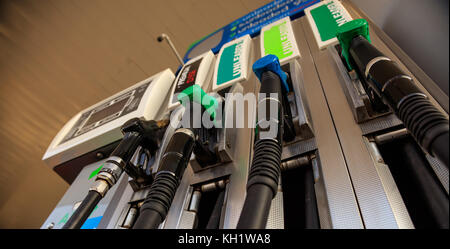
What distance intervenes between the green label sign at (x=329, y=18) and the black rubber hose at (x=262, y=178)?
1.69ft

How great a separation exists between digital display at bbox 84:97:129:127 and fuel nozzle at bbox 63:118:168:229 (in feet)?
1.53

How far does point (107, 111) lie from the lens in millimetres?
1277

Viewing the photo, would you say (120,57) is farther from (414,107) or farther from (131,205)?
(414,107)

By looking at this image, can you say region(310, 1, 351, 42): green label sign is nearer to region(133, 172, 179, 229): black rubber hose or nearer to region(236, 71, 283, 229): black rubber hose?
region(236, 71, 283, 229): black rubber hose

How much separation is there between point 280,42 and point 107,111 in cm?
90

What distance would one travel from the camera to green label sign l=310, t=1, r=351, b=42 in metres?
0.83

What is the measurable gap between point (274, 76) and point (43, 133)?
129 inches

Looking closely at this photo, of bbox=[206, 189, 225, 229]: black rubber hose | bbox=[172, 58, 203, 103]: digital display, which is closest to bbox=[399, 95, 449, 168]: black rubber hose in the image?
bbox=[206, 189, 225, 229]: black rubber hose

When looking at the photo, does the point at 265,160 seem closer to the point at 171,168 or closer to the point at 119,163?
the point at 171,168

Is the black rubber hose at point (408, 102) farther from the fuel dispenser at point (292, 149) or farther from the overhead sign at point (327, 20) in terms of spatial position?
the overhead sign at point (327, 20)

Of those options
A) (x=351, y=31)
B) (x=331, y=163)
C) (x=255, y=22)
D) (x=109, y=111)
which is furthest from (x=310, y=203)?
(x=255, y=22)

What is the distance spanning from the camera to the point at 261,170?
0.33 meters
